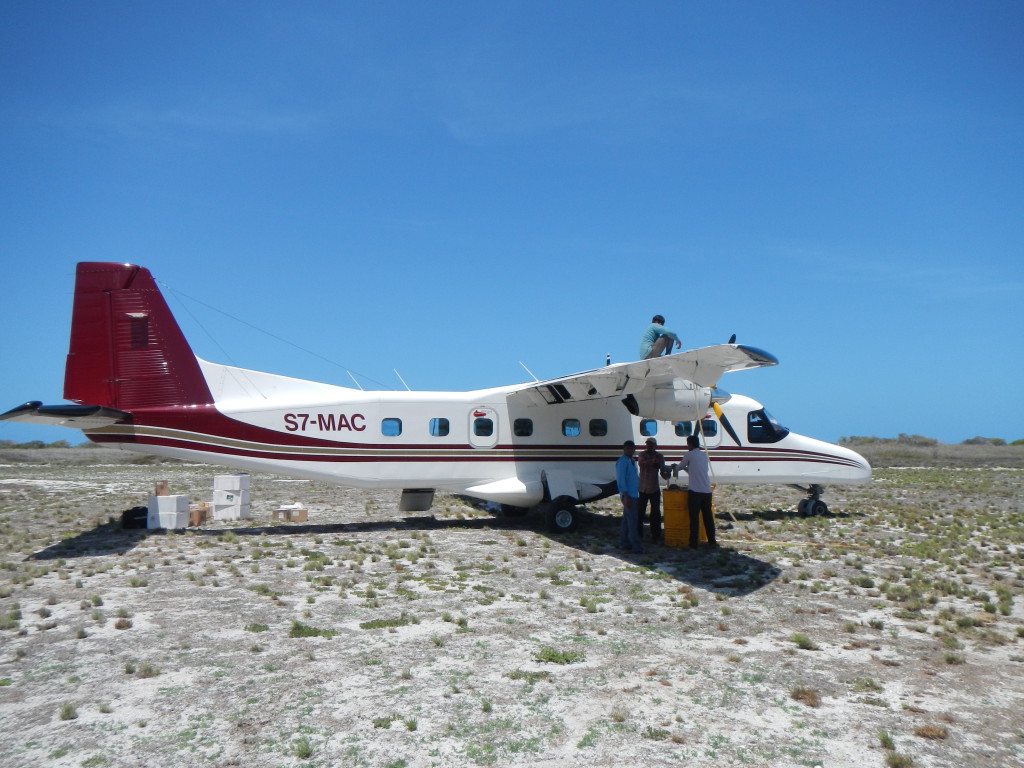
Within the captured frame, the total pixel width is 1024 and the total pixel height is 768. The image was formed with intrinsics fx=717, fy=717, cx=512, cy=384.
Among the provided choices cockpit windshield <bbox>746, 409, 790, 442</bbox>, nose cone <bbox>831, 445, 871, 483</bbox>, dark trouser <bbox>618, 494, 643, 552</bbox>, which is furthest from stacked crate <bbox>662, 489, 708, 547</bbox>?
nose cone <bbox>831, 445, 871, 483</bbox>

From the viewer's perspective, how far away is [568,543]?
13.3 meters

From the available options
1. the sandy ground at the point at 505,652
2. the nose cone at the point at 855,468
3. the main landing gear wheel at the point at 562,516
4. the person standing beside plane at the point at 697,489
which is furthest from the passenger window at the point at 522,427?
the nose cone at the point at 855,468

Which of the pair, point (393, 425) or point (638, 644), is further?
point (393, 425)

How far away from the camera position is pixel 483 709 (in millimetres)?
5492

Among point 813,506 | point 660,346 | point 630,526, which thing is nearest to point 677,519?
point 630,526

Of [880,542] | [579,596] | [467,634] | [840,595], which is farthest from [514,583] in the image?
[880,542]

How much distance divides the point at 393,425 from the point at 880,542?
948 centimetres

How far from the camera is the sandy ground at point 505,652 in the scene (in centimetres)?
494

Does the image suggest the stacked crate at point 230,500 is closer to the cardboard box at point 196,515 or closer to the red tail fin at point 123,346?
the cardboard box at point 196,515

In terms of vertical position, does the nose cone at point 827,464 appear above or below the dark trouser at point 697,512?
above

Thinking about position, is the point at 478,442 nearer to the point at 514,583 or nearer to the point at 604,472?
the point at 604,472

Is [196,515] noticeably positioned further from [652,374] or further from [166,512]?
[652,374]

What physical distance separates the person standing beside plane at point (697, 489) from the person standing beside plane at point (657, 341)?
1.88 m

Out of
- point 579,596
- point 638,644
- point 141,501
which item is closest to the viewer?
point 638,644
